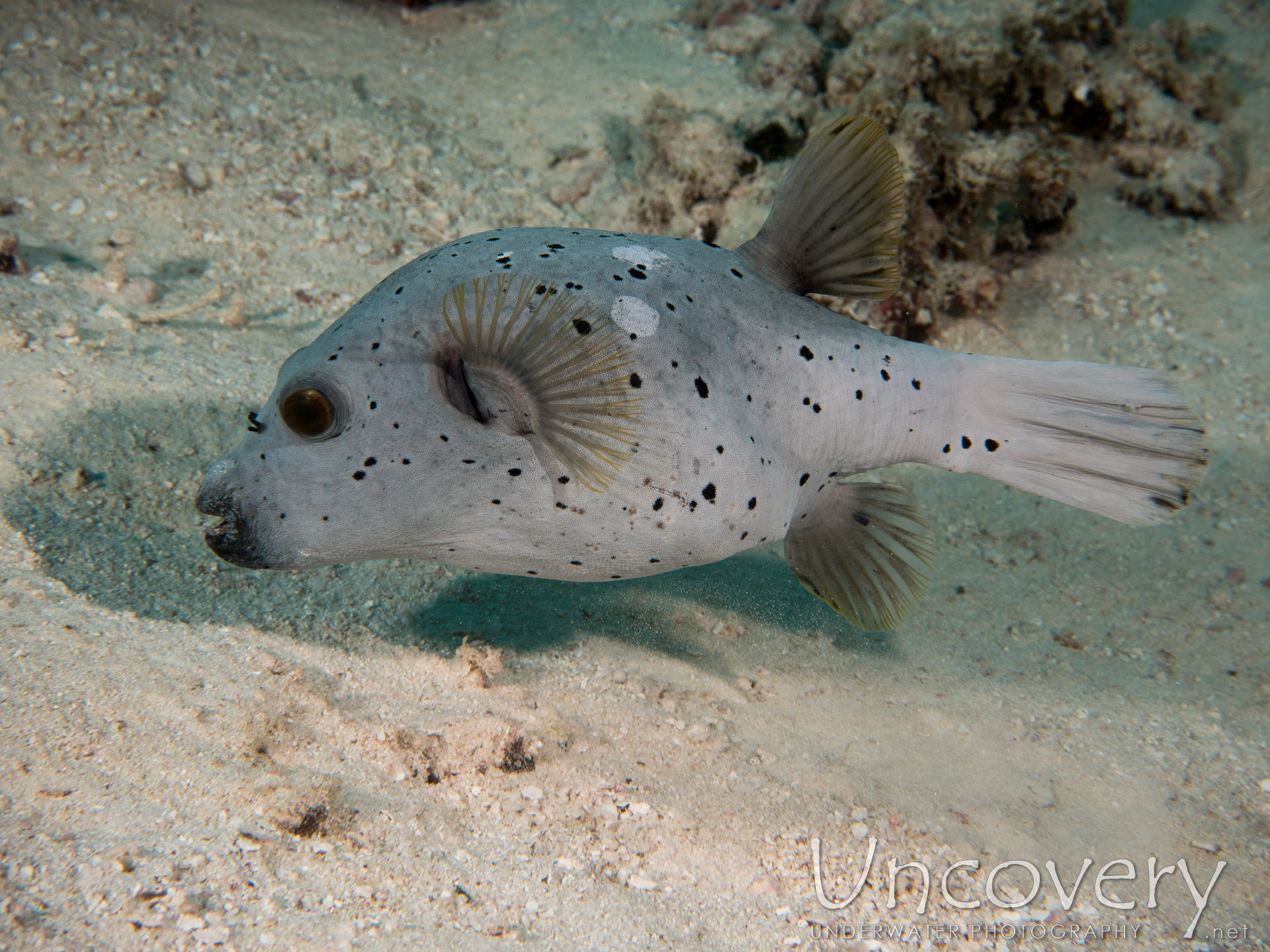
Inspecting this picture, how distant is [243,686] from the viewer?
2.40 meters

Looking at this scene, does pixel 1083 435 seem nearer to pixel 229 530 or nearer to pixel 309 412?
pixel 309 412

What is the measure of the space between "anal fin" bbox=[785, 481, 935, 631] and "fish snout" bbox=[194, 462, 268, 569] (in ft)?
5.91

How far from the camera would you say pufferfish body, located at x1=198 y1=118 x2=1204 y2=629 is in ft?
6.88

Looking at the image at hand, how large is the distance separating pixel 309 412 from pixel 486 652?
3.84 feet

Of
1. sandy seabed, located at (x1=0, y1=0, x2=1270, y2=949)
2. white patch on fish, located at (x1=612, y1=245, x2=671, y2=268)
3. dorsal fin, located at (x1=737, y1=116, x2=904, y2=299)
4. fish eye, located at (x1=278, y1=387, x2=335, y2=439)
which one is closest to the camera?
sandy seabed, located at (x1=0, y1=0, x2=1270, y2=949)

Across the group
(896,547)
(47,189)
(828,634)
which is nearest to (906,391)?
(896,547)

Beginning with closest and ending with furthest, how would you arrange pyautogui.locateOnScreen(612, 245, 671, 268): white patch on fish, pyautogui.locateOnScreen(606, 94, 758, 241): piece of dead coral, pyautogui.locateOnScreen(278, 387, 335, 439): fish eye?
pyautogui.locateOnScreen(278, 387, 335, 439): fish eye < pyautogui.locateOnScreen(612, 245, 671, 268): white patch on fish < pyautogui.locateOnScreen(606, 94, 758, 241): piece of dead coral

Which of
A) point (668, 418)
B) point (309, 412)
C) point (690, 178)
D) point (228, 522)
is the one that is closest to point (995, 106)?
point (690, 178)

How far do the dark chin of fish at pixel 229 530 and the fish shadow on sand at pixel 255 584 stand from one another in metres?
0.71

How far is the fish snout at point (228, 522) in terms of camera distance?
7.02 ft

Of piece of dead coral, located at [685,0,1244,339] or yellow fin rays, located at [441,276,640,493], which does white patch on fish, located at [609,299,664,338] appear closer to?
yellow fin rays, located at [441,276,640,493]

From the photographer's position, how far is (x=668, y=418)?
7.03 feet

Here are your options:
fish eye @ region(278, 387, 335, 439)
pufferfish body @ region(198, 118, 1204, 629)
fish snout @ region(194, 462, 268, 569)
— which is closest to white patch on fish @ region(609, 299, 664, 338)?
pufferfish body @ region(198, 118, 1204, 629)

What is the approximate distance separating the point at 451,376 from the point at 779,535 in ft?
3.95
